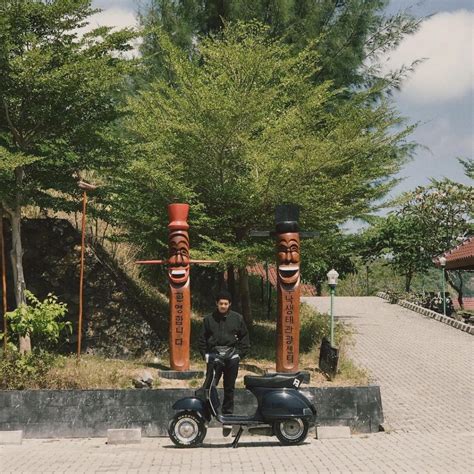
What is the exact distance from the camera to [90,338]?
51.9ft

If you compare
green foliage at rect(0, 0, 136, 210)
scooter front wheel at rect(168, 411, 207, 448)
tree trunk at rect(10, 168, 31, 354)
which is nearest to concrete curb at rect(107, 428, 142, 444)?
scooter front wheel at rect(168, 411, 207, 448)

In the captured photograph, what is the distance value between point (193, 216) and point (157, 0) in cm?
1178

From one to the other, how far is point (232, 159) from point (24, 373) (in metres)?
6.61

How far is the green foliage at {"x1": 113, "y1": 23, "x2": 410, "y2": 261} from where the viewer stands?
15250 millimetres

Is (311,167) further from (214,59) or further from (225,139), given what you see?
(214,59)

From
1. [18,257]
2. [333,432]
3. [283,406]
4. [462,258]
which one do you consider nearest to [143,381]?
[333,432]

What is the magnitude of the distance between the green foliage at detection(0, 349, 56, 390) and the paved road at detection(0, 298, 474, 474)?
117 centimetres

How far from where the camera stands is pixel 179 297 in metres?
13.3

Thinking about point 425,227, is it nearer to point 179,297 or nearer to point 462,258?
point 462,258

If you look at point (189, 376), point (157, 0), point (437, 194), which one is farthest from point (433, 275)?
point (189, 376)

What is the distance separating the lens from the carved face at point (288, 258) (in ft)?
42.8

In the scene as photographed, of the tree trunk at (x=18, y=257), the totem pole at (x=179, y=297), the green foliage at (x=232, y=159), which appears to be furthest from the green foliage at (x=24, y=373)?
the green foliage at (x=232, y=159)

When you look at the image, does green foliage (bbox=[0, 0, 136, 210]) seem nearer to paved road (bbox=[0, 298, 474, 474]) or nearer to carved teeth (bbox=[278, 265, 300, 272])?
carved teeth (bbox=[278, 265, 300, 272])

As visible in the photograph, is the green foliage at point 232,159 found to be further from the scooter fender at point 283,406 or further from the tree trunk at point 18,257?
the scooter fender at point 283,406
